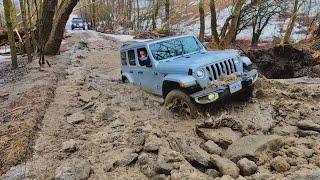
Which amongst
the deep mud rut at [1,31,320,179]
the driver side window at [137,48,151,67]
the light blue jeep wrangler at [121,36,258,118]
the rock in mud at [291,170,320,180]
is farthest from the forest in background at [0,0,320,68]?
the rock in mud at [291,170,320,180]

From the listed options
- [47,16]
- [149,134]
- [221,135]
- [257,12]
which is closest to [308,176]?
[221,135]

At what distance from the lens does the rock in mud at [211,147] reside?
6145 millimetres

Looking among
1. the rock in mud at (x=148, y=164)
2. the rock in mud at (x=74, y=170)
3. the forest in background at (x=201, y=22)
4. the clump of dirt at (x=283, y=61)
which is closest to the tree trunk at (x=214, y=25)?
the forest in background at (x=201, y=22)

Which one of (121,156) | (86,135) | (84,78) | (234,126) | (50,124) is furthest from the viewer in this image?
(84,78)

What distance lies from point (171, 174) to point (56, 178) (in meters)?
1.67

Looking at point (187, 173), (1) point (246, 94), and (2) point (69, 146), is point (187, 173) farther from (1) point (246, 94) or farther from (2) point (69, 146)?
(1) point (246, 94)

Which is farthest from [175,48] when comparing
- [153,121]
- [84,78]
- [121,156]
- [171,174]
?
[84,78]

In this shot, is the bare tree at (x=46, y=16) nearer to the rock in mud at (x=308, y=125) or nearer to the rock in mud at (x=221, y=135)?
the rock in mud at (x=221, y=135)

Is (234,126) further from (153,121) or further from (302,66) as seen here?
(302,66)

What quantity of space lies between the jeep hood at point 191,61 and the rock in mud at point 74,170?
2.83 meters

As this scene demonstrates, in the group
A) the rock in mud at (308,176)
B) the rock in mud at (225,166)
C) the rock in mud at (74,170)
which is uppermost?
the rock in mud at (308,176)

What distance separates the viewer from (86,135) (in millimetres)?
7574

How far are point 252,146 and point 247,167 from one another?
1.98 ft

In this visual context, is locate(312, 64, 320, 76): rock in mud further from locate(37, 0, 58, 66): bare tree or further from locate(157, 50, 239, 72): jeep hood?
locate(37, 0, 58, 66): bare tree
